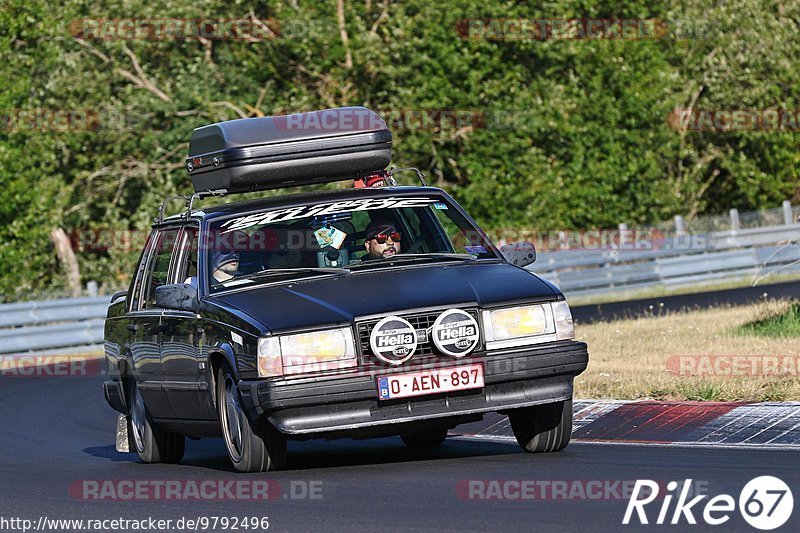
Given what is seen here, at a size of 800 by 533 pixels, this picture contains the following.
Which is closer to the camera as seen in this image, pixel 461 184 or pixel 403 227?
pixel 403 227

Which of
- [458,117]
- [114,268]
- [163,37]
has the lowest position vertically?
[114,268]

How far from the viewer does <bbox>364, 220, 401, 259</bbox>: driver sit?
10.0 m

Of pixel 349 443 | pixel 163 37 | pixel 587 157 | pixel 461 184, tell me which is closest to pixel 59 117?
pixel 163 37

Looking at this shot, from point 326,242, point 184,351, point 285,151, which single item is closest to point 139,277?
→ point 285,151

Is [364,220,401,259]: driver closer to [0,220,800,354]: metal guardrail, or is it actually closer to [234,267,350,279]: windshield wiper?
[234,267,350,279]: windshield wiper

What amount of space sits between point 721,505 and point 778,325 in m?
9.43

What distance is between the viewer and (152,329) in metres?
10.7

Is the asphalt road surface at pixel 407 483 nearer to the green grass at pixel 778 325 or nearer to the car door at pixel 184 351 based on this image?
the car door at pixel 184 351

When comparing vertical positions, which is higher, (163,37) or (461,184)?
(163,37)

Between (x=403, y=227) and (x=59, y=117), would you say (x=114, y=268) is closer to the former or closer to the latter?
(x=59, y=117)

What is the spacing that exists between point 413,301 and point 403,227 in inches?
67.0

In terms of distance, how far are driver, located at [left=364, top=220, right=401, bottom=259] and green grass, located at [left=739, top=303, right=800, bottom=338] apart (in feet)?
21.0

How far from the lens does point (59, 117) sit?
113ft

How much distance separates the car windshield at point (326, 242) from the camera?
32.0 ft
